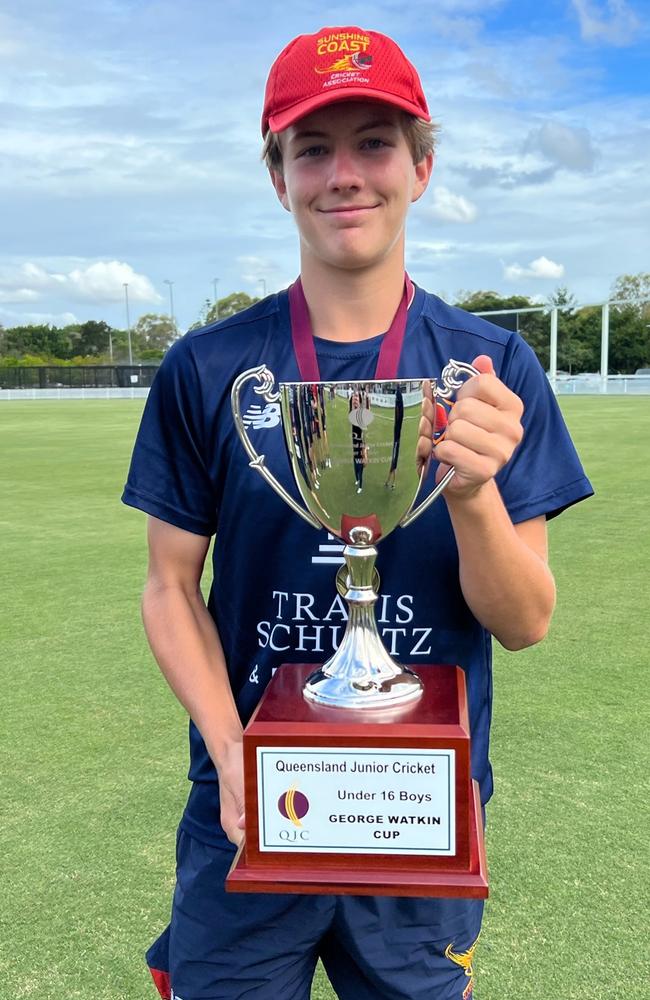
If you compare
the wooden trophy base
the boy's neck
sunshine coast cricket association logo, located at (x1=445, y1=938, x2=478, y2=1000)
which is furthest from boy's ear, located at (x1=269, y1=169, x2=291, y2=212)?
sunshine coast cricket association logo, located at (x1=445, y1=938, x2=478, y2=1000)

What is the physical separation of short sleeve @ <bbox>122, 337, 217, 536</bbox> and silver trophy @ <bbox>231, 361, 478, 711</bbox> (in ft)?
0.64

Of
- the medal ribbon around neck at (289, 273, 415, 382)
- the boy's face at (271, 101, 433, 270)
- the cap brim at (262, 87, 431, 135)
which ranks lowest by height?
the medal ribbon around neck at (289, 273, 415, 382)

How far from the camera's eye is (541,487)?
4.66ft

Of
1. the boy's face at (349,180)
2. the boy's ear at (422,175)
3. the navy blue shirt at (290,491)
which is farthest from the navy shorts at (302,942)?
the boy's ear at (422,175)

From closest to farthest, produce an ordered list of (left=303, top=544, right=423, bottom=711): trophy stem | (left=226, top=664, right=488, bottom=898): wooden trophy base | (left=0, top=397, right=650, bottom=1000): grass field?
(left=226, top=664, right=488, bottom=898): wooden trophy base < (left=303, top=544, right=423, bottom=711): trophy stem < (left=0, top=397, right=650, bottom=1000): grass field

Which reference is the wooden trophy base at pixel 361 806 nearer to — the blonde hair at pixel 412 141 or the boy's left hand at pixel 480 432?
the boy's left hand at pixel 480 432

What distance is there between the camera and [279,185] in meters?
1.49

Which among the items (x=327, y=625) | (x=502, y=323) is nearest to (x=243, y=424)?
(x=327, y=625)

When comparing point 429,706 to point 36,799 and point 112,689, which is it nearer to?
point 36,799

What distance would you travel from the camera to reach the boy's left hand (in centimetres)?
112

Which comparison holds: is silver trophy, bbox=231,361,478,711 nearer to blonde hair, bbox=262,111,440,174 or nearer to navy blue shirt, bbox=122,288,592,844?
navy blue shirt, bbox=122,288,592,844

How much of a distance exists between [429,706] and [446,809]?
136mm

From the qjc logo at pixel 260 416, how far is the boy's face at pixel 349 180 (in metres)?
0.25

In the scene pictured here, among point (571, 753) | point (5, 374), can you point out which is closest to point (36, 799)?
point (571, 753)
